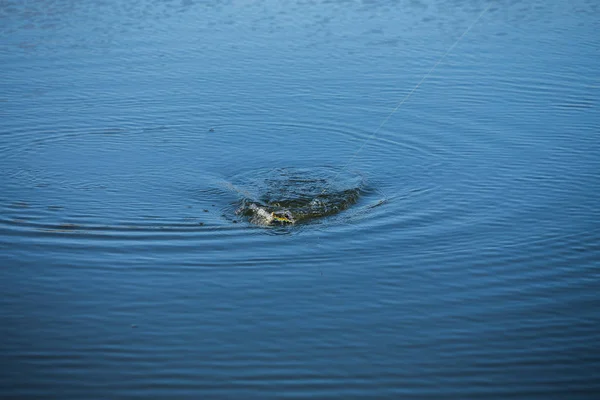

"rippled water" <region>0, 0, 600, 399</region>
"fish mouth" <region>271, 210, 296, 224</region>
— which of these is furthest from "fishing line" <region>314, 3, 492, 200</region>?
"fish mouth" <region>271, 210, 296, 224</region>

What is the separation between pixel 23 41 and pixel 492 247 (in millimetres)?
10690

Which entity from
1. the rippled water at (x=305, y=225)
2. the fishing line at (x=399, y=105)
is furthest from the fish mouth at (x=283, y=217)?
the fishing line at (x=399, y=105)

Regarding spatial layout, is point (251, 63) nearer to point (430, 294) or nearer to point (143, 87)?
point (143, 87)

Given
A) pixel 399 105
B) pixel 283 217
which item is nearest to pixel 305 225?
pixel 283 217

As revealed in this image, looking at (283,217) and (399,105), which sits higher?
(399,105)

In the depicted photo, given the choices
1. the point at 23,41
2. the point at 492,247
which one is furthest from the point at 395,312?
the point at 23,41

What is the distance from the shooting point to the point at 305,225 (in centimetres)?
771

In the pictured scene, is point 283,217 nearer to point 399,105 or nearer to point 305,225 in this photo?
point 305,225

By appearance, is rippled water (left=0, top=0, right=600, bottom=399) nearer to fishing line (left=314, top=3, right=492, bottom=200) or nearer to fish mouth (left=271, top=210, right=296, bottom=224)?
fishing line (left=314, top=3, right=492, bottom=200)

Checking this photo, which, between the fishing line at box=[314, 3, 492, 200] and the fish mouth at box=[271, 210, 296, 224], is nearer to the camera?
the fish mouth at box=[271, 210, 296, 224]

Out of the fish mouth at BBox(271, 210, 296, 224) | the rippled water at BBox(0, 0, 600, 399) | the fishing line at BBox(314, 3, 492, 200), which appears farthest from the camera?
the fishing line at BBox(314, 3, 492, 200)

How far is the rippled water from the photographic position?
5539mm

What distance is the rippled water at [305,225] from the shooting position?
5.54 m

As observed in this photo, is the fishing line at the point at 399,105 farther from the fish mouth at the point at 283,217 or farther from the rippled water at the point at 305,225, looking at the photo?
the fish mouth at the point at 283,217
